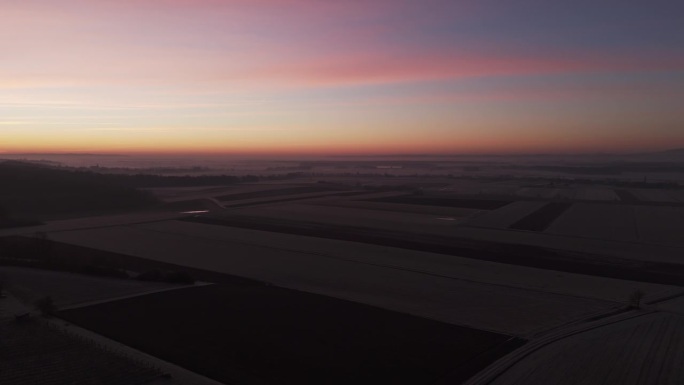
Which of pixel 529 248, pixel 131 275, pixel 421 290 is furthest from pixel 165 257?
pixel 529 248

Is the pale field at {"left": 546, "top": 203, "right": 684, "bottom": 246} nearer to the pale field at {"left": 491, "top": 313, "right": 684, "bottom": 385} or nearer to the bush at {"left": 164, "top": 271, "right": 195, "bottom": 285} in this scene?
the pale field at {"left": 491, "top": 313, "right": 684, "bottom": 385}

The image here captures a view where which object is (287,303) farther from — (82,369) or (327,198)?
(327,198)

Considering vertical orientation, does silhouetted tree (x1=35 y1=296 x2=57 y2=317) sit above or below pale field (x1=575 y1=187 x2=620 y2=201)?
below

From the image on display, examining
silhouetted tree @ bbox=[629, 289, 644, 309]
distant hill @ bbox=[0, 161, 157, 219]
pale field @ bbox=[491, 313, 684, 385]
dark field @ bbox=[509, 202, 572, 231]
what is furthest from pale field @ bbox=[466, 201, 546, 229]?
distant hill @ bbox=[0, 161, 157, 219]

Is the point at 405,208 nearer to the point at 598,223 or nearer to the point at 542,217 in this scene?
the point at 542,217

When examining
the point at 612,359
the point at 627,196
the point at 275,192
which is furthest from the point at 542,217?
the point at 275,192

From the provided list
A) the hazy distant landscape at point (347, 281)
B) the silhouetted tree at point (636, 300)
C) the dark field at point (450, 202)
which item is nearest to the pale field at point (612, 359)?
the hazy distant landscape at point (347, 281)
